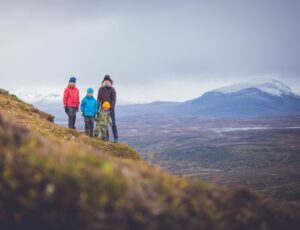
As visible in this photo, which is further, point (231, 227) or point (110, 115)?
point (110, 115)

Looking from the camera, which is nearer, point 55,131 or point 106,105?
point 55,131

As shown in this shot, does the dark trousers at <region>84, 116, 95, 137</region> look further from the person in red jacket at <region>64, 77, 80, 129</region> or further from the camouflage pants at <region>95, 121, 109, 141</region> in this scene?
the person in red jacket at <region>64, 77, 80, 129</region>

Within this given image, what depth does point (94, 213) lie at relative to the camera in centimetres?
526

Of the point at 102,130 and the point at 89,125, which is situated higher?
the point at 89,125

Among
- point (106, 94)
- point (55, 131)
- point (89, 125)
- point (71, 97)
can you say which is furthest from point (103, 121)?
point (55, 131)

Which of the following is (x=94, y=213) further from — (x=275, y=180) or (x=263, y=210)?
(x=275, y=180)

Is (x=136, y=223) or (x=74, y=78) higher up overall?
(x=74, y=78)

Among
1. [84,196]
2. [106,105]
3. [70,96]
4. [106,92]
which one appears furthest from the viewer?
[70,96]

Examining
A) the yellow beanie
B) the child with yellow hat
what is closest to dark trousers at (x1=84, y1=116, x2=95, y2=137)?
the child with yellow hat

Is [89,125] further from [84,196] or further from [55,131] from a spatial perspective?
[84,196]

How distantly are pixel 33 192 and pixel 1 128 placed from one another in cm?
162

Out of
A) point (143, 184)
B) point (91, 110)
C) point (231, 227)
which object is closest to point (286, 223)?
point (231, 227)

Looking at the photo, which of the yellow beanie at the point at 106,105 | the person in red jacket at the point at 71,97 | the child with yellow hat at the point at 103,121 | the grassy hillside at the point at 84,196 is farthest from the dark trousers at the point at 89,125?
the grassy hillside at the point at 84,196

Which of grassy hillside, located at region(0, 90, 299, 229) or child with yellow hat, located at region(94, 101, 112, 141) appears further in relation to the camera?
child with yellow hat, located at region(94, 101, 112, 141)
